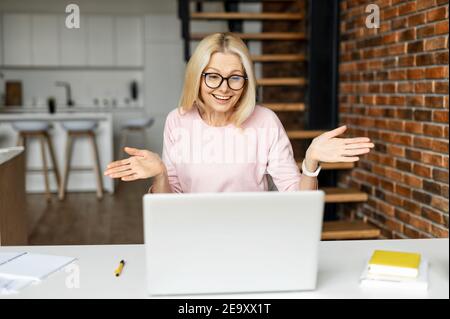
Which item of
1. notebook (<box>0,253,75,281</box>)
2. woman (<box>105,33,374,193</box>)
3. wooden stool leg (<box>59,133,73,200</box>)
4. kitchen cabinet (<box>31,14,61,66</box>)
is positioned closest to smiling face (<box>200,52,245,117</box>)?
woman (<box>105,33,374,193</box>)

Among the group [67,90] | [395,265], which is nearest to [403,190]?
[395,265]

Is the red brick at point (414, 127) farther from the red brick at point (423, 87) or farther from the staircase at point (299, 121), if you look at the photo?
the staircase at point (299, 121)

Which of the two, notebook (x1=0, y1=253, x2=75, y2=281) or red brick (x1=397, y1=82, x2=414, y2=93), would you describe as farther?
red brick (x1=397, y1=82, x2=414, y2=93)

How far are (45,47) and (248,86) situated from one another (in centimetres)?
721

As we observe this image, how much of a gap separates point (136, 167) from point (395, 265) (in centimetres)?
72

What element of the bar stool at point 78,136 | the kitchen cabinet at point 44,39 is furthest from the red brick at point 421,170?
the kitchen cabinet at point 44,39

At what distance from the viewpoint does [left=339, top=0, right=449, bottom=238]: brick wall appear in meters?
2.89

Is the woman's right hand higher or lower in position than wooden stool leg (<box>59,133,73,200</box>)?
higher

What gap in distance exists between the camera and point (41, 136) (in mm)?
6465

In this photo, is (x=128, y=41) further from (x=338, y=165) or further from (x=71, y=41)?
(x=338, y=165)

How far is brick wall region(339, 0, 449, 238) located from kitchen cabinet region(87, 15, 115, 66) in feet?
18.0

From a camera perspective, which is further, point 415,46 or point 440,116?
point 415,46

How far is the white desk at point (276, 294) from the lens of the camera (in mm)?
1268

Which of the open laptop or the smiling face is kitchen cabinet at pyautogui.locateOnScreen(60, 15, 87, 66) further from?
the open laptop
